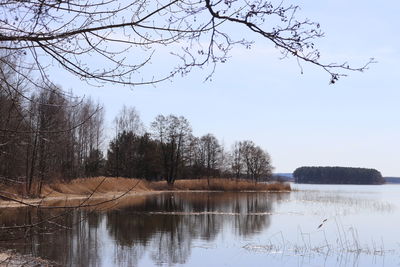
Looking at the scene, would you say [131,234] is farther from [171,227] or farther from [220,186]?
[220,186]

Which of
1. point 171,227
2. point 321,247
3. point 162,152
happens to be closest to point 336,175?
point 162,152

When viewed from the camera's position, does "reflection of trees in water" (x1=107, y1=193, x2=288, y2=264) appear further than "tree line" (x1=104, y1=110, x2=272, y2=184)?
No

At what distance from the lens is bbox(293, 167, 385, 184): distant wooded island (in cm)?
15562

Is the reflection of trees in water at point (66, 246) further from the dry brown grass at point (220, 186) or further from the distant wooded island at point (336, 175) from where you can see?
the distant wooded island at point (336, 175)

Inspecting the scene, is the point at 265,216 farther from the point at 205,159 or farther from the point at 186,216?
the point at 205,159

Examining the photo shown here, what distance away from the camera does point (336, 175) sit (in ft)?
509

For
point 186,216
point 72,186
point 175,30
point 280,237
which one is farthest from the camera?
point 72,186

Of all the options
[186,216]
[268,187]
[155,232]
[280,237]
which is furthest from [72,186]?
[268,187]

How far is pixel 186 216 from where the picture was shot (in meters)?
28.5

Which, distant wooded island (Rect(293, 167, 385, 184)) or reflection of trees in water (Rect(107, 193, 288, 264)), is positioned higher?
distant wooded island (Rect(293, 167, 385, 184))

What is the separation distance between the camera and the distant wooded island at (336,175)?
15562 centimetres

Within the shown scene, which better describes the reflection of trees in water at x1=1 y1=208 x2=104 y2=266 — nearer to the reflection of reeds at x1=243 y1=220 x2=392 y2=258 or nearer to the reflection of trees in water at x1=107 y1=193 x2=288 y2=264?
the reflection of trees in water at x1=107 y1=193 x2=288 y2=264

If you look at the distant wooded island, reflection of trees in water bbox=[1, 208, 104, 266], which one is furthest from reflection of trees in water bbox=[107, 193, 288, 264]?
the distant wooded island

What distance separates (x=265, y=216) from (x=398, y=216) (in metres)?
8.16
